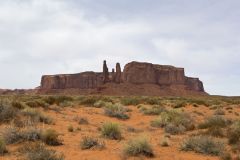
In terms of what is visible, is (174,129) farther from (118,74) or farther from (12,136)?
(118,74)

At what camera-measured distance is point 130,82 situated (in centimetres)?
13000

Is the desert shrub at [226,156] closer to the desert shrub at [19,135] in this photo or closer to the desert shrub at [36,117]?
the desert shrub at [19,135]

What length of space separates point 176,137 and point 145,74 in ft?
398

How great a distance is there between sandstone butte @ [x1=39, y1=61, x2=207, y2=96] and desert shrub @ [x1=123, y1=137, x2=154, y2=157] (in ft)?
326

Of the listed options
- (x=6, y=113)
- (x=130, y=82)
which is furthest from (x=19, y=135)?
(x=130, y=82)

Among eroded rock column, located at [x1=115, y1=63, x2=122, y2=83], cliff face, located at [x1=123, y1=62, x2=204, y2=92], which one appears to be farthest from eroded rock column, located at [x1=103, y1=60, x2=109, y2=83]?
cliff face, located at [x1=123, y1=62, x2=204, y2=92]

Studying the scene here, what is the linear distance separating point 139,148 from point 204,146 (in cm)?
226

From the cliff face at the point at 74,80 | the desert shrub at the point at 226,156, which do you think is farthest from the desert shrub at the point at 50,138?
the cliff face at the point at 74,80

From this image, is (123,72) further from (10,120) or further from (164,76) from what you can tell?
(10,120)

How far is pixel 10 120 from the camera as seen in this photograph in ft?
50.6

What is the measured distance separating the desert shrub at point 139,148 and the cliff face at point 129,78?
10739 cm

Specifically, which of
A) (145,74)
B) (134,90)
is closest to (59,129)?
(134,90)

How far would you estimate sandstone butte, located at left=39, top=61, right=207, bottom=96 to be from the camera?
119744mm

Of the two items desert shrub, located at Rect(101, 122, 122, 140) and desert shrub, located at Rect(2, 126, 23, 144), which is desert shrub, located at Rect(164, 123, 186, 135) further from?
desert shrub, located at Rect(2, 126, 23, 144)
